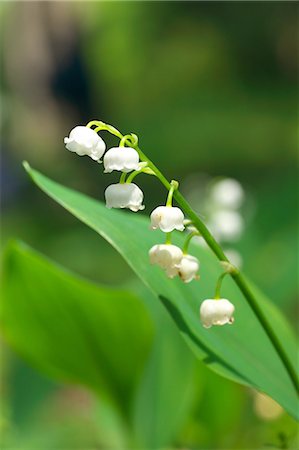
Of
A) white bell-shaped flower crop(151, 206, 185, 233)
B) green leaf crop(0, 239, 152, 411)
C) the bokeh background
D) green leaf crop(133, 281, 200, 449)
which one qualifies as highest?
white bell-shaped flower crop(151, 206, 185, 233)

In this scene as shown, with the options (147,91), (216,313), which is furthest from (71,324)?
(147,91)

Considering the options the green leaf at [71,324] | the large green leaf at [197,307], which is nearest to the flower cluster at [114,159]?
the large green leaf at [197,307]

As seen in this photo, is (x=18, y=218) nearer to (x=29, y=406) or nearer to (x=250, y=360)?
(x=29, y=406)

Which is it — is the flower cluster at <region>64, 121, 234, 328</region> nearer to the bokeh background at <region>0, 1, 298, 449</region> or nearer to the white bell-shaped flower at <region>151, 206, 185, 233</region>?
the white bell-shaped flower at <region>151, 206, 185, 233</region>

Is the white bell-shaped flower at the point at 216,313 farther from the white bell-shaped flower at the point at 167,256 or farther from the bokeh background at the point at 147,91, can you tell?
the bokeh background at the point at 147,91

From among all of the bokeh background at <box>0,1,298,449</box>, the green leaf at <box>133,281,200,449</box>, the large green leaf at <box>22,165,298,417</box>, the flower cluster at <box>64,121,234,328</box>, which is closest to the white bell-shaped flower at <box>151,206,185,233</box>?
the flower cluster at <box>64,121,234,328</box>

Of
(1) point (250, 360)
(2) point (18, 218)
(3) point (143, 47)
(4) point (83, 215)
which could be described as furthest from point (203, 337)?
(3) point (143, 47)

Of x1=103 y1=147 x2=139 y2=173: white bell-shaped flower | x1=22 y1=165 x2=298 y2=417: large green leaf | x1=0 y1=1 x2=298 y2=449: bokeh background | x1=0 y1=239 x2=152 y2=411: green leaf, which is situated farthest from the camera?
x1=0 y1=1 x2=298 y2=449: bokeh background
